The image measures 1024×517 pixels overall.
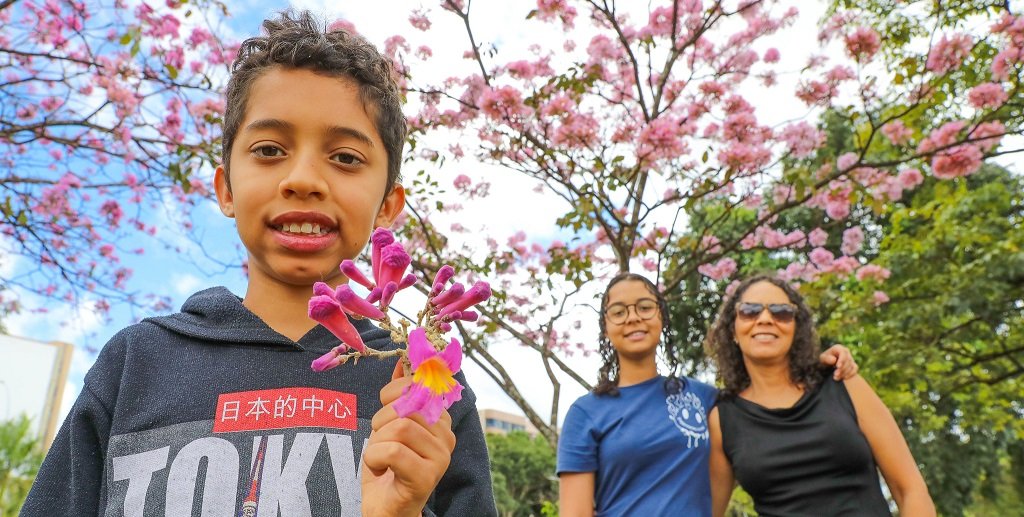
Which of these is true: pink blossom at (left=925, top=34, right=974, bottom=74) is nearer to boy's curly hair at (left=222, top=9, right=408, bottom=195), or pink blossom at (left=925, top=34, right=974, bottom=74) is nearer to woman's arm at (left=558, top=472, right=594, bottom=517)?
woman's arm at (left=558, top=472, right=594, bottom=517)

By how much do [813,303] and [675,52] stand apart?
104 inches

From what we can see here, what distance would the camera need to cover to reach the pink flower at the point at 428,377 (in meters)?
0.70

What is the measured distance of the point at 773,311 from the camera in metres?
3.01

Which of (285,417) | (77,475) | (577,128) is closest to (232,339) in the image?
(285,417)

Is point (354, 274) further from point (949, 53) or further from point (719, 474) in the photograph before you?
point (949, 53)

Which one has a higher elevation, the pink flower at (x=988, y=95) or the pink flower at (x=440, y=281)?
the pink flower at (x=988, y=95)

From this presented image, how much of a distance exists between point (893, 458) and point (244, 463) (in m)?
2.41

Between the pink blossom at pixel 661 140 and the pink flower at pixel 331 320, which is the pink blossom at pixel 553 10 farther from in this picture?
the pink flower at pixel 331 320

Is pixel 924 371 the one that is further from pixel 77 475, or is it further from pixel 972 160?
pixel 77 475

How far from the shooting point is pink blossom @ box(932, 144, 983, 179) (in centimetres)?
556

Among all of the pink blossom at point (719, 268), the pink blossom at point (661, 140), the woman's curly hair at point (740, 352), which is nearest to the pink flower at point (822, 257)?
the pink blossom at point (719, 268)

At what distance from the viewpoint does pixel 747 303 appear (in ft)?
10.1

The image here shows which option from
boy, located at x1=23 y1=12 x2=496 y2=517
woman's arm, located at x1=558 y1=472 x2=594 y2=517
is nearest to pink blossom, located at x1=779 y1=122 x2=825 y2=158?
woman's arm, located at x1=558 y1=472 x2=594 y2=517

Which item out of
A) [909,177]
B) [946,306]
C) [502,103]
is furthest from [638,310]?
[946,306]
